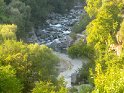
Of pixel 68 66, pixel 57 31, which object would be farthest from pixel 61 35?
pixel 68 66

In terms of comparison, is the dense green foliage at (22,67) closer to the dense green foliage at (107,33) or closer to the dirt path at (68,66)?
the dense green foliage at (107,33)

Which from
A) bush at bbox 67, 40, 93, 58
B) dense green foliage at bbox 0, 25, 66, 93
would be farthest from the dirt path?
dense green foliage at bbox 0, 25, 66, 93

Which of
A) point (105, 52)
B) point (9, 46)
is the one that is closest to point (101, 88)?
point (9, 46)

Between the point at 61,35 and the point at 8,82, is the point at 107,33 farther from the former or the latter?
the point at 61,35

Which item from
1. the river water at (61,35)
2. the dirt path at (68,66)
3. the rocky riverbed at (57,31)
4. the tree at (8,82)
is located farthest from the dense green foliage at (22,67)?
the rocky riverbed at (57,31)

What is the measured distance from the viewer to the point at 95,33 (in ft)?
145

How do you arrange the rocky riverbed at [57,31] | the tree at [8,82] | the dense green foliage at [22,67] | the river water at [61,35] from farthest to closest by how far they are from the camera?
the rocky riverbed at [57,31]
the river water at [61,35]
the dense green foliage at [22,67]
the tree at [8,82]

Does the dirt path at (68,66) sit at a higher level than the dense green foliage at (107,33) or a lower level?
lower

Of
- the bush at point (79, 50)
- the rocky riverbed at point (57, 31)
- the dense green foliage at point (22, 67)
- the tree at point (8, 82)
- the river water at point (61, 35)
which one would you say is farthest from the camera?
the rocky riverbed at point (57, 31)

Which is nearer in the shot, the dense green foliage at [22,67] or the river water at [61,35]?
the dense green foliage at [22,67]

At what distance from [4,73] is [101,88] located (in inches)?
436

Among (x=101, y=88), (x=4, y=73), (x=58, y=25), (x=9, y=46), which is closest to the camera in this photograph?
(x=101, y=88)

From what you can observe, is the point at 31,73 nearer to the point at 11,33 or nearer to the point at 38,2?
the point at 11,33

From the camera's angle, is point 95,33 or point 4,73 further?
point 95,33
